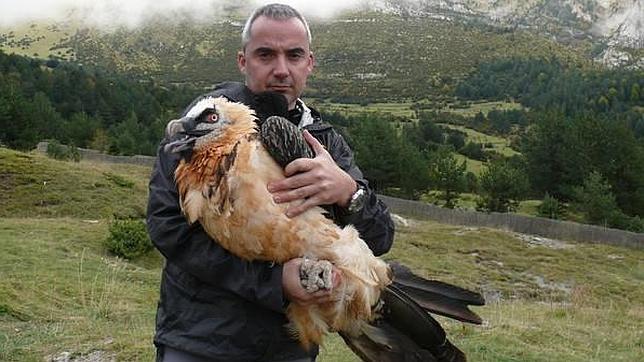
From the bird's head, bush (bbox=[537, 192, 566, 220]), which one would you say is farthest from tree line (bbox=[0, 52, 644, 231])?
the bird's head

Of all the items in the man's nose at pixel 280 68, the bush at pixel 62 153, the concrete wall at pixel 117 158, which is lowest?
the concrete wall at pixel 117 158

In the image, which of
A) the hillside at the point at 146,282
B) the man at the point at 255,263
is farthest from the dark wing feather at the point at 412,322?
the hillside at the point at 146,282

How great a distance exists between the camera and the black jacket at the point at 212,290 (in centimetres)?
293

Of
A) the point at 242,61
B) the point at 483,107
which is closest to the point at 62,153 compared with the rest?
the point at 242,61

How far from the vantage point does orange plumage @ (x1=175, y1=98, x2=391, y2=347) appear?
2910 mm

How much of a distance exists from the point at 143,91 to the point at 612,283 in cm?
8381

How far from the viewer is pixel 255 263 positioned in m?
2.97

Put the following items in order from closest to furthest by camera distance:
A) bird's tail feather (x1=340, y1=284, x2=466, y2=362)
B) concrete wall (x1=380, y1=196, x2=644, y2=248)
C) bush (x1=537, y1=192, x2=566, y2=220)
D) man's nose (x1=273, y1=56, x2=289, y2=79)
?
bird's tail feather (x1=340, y1=284, x2=466, y2=362), man's nose (x1=273, y1=56, x2=289, y2=79), concrete wall (x1=380, y1=196, x2=644, y2=248), bush (x1=537, y1=192, x2=566, y2=220)

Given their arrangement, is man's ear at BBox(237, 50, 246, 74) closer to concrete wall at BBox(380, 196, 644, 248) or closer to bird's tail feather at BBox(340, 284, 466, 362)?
bird's tail feather at BBox(340, 284, 466, 362)

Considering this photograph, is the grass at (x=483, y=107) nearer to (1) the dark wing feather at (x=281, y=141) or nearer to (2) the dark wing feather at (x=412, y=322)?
(2) the dark wing feather at (x=412, y=322)

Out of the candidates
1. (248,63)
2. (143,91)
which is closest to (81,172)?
(248,63)

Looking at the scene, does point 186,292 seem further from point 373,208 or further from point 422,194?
point 422,194

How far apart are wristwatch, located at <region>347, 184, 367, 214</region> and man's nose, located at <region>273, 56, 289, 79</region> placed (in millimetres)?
700

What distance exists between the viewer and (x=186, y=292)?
3090 mm
